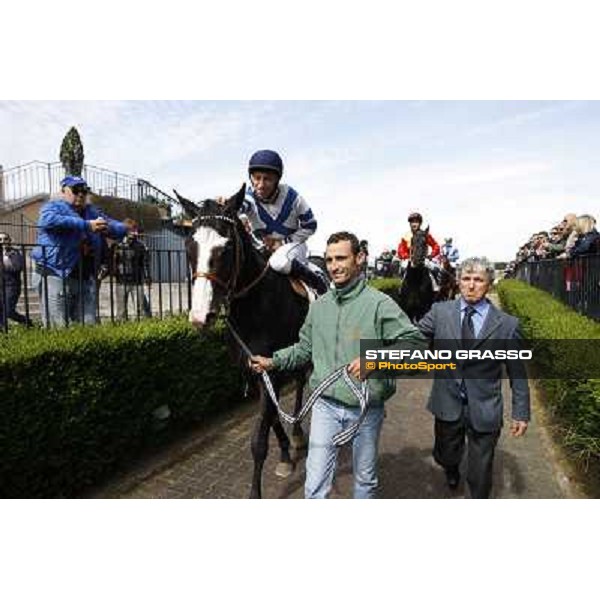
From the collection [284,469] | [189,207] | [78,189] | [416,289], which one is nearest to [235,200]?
[189,207]

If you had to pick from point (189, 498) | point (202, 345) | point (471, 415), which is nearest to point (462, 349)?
point (471, 415)

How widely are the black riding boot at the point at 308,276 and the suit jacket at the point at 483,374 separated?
1.58 meters

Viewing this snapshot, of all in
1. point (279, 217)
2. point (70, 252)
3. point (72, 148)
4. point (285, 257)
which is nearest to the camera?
point (285, 257)

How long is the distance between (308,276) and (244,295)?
977mm

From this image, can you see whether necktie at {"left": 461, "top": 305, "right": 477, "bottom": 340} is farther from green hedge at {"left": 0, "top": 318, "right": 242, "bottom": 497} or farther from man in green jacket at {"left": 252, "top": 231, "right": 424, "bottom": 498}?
green hedge at {"left": 0, "top": 318, "right": 242, "bottom": 497}

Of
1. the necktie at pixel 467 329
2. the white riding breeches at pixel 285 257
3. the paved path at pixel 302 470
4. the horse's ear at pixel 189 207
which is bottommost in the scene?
the paved path at pixel 302 470

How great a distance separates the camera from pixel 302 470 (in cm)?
454

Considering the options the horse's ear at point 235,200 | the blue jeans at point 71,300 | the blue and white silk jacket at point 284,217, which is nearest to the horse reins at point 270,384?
the horse's ear at point 235,200

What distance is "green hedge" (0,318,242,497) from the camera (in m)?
3.41

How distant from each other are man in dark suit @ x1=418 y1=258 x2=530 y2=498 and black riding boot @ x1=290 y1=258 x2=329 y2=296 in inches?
60.3

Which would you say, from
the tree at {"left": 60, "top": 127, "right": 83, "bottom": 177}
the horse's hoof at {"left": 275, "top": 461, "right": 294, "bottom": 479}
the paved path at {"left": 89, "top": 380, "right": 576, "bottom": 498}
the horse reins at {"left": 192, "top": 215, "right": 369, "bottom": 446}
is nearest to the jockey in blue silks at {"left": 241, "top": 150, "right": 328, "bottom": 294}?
the horse reins at {"left": 192, "top": 215, "right": 369, "bottom": 446}

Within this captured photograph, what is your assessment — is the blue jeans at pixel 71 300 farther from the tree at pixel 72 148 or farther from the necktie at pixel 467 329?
the tree at pixel 72 148

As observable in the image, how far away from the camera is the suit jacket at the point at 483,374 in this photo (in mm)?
3137

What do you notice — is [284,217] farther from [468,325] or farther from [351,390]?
[351,390]
